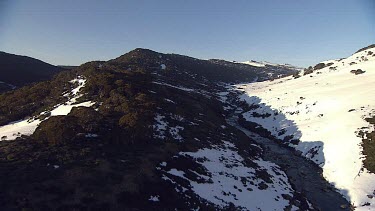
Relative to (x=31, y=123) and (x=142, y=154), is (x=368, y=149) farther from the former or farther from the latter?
(x=31, y=123)

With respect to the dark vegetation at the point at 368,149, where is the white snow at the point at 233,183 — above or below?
below

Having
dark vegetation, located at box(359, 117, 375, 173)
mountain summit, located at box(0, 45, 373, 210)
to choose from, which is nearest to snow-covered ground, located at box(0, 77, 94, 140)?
mountain summit, located at box(0, 45, 373, 210)

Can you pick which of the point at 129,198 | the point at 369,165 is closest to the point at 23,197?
the point at 129,198

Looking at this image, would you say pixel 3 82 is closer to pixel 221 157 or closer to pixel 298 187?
pixel 221 157

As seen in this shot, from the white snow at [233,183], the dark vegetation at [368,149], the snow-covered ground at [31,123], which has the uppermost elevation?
the snow-covered ground at [31,123]

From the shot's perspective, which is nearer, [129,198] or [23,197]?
[23,197]

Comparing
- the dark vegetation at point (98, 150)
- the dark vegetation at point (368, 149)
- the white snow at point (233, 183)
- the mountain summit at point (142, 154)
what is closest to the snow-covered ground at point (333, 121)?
the mountain summit at point (142, 154)

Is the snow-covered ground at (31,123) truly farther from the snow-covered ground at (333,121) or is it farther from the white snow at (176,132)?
the snow-covered ground at (333,121)
